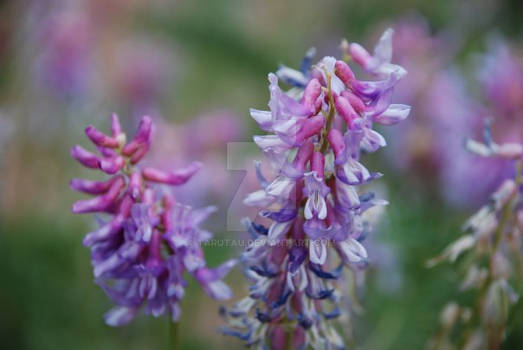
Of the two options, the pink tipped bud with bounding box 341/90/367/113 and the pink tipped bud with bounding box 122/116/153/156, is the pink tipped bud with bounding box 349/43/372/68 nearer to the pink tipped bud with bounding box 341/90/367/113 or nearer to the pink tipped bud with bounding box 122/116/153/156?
the pink tipped bud with bounding box 341/90/367/113

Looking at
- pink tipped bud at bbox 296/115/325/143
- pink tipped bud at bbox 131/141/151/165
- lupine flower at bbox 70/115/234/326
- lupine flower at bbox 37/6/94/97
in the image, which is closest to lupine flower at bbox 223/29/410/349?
pink tipped bud at bbox 296/115/325/143

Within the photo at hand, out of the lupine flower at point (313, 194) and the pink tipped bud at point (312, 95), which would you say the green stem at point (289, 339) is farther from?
the pink tipped bud at point (312, 95)

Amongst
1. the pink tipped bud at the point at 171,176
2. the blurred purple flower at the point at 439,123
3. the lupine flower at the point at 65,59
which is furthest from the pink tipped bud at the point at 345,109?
the lupine flower at the point at 65,59

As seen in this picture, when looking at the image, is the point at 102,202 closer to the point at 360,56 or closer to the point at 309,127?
the point at 309,127

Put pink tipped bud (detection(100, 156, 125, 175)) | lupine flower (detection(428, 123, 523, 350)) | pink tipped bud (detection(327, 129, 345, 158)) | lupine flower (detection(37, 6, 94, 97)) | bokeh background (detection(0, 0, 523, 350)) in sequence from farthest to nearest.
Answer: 1. lupine flower (detection(37, 6, 94, 97))
2. bokeh background (detection(0, 0, 523, 350))
3. lupine flower (detection(428, 123, 523, 350))
4. pink tipped bud (detection(100, 156, 125, 175))
5. pink tipped bud (detection(327, 129, 345, 158))

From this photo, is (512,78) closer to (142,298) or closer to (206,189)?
(206,189)
